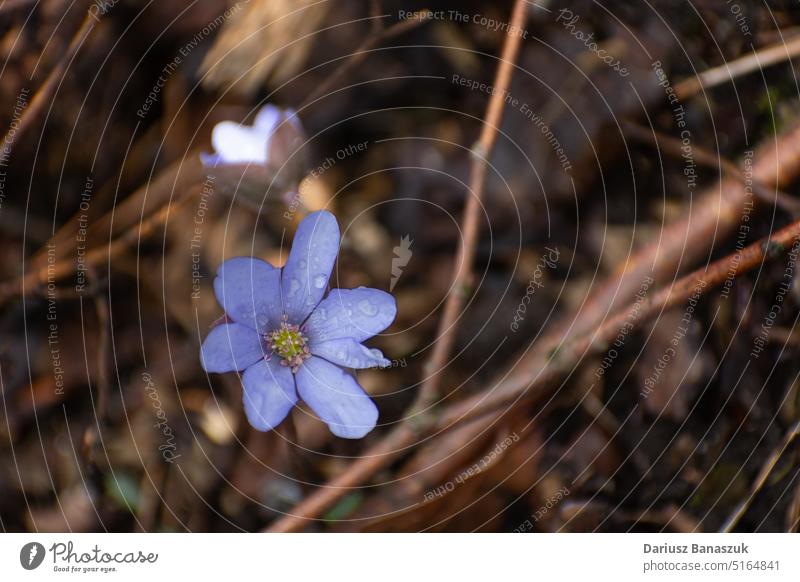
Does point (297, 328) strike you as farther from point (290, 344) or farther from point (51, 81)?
point (51, 81)

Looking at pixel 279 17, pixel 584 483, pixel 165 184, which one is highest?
pixel 279 17

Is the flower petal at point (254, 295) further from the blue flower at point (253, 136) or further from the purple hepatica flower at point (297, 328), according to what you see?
the blue flower at point (253, 136)

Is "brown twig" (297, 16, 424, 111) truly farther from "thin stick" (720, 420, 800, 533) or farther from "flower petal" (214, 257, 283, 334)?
"thin stick" (720, 420, 800, 533)

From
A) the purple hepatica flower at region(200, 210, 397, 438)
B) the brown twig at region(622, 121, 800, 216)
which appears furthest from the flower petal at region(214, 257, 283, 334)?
the brown twig at region(622, 121, 800, 216)

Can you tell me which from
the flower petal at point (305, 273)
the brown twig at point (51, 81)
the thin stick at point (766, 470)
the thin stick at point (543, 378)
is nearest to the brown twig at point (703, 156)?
the thin stick at point (543, 378)

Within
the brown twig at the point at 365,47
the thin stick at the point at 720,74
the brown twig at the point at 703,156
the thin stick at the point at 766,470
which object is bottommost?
the thin stick at the point at 766,470

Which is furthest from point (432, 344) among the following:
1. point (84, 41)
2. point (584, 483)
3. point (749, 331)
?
point (84, 41)

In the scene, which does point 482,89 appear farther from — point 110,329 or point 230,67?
point 110,329

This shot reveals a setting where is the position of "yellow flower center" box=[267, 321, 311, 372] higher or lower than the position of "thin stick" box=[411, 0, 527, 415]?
lower
